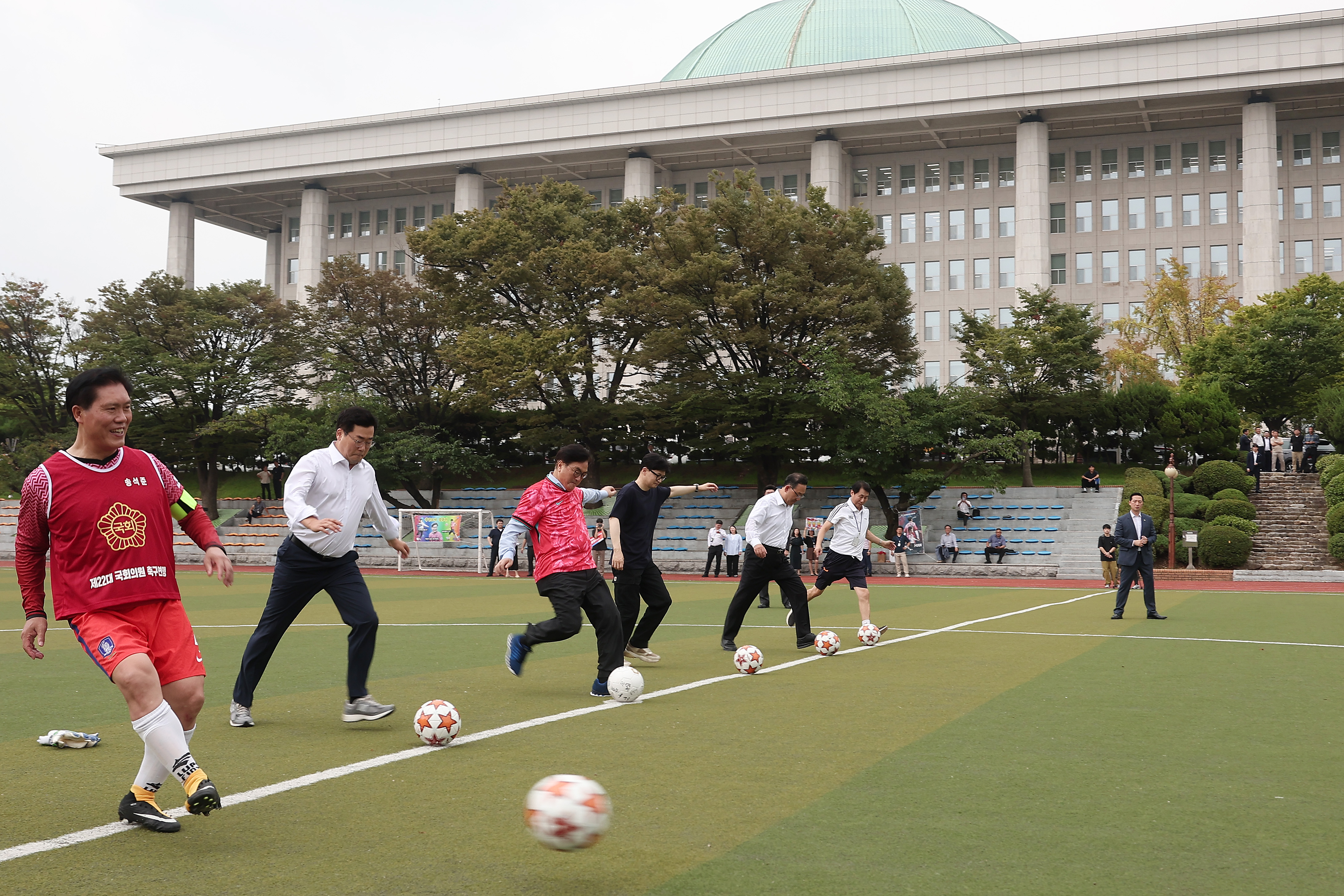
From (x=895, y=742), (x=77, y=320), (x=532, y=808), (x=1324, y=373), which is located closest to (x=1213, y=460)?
(x=1324, y=373)

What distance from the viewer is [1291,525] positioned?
123 feet

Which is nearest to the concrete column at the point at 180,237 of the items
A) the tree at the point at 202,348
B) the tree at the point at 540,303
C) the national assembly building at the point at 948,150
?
the national assembly building at the point at 948,150

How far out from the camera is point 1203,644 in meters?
13.7

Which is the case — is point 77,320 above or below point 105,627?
above

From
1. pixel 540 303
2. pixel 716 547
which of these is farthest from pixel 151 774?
pixel 540 303

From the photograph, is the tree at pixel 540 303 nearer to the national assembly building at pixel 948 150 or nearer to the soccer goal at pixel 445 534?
the soccer goal at pixel 445 534

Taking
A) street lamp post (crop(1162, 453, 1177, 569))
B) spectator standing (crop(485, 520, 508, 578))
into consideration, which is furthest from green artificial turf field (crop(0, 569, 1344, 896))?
street lamp post (crop(1162, 453, 1177, 569))

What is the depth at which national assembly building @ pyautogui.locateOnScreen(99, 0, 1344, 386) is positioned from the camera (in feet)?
209

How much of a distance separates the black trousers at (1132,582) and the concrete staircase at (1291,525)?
17.1m

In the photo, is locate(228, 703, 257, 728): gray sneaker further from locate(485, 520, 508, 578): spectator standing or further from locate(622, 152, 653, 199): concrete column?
locate(622, 152, 653, 199): concrete column

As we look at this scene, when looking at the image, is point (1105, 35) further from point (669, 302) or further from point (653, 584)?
point (653, 584)

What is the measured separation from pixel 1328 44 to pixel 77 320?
65555 mm

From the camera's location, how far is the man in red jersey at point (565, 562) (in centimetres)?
921

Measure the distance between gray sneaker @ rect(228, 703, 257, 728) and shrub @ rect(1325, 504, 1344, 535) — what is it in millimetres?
33400
